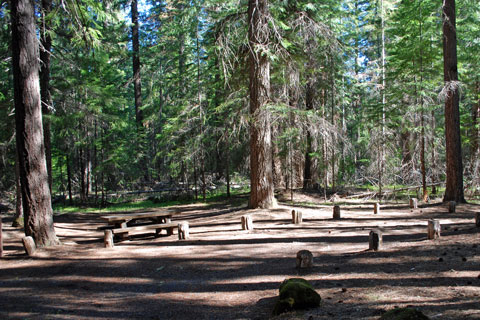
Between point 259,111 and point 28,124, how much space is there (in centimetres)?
716

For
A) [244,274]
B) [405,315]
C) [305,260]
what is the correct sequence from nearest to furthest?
[405,315]
[305,260]
[244,274]

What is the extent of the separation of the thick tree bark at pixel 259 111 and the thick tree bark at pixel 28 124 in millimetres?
6772

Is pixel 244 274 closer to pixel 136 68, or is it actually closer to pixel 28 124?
pixel 28 124

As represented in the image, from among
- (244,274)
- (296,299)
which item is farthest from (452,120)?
(296,299)

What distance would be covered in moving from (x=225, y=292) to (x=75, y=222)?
37.2 feet

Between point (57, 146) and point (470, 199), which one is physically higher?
point (57, 146)

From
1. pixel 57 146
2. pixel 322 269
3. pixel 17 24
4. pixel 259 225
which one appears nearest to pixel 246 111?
pixel 259 225

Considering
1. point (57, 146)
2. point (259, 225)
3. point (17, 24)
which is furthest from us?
point (57, 146)

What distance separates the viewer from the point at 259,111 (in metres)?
12.5

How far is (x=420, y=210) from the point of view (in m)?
13.0

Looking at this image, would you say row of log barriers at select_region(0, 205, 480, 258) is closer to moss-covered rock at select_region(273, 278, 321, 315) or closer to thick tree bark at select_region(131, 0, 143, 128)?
moss-covered rock at select_region(273, 278, 321, 315)

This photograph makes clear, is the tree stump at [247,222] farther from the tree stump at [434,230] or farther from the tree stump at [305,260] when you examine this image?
the tree stump at [434,230]

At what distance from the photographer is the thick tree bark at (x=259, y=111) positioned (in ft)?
41.2

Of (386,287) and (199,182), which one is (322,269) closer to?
(386,287)
